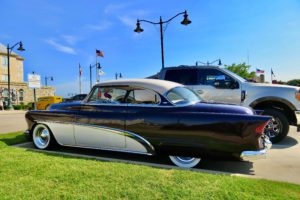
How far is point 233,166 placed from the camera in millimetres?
4617

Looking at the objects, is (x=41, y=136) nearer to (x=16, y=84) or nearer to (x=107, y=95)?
(x=107, y=95)

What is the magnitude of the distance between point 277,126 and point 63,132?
5370 mm

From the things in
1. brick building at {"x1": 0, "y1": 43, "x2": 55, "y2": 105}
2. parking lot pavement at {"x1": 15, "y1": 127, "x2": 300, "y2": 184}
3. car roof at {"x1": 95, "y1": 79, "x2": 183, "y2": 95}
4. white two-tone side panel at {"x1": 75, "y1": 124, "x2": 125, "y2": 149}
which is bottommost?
parking lot pavement at {"x1": 15, "y1": 127, "x2": 300, "y2": 184}

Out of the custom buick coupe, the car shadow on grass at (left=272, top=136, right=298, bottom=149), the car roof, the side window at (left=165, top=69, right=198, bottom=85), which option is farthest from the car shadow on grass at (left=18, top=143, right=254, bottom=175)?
the side window at (left=165, top=69, right=198, bottom=85)

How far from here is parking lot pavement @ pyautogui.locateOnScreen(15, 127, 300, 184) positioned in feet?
13.8

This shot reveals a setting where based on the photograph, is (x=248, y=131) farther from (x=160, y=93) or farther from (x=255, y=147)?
(x=160, y=93)

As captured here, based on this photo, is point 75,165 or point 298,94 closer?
point 75,165

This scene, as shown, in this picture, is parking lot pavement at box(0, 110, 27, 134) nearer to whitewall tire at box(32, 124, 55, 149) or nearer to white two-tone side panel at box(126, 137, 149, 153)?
whitewall tire at box(32, 124, 55, 149)

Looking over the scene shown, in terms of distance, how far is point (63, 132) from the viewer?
17.8 feet

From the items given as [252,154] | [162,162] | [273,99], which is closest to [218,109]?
[252,154]

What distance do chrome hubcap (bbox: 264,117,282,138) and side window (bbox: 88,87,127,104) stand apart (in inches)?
157

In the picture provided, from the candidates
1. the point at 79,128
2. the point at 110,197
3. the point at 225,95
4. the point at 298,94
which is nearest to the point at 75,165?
the point at 79,128

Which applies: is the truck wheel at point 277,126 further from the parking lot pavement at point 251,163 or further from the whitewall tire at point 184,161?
the whitewall tire at point 184,161

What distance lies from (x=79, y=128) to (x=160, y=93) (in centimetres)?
196
